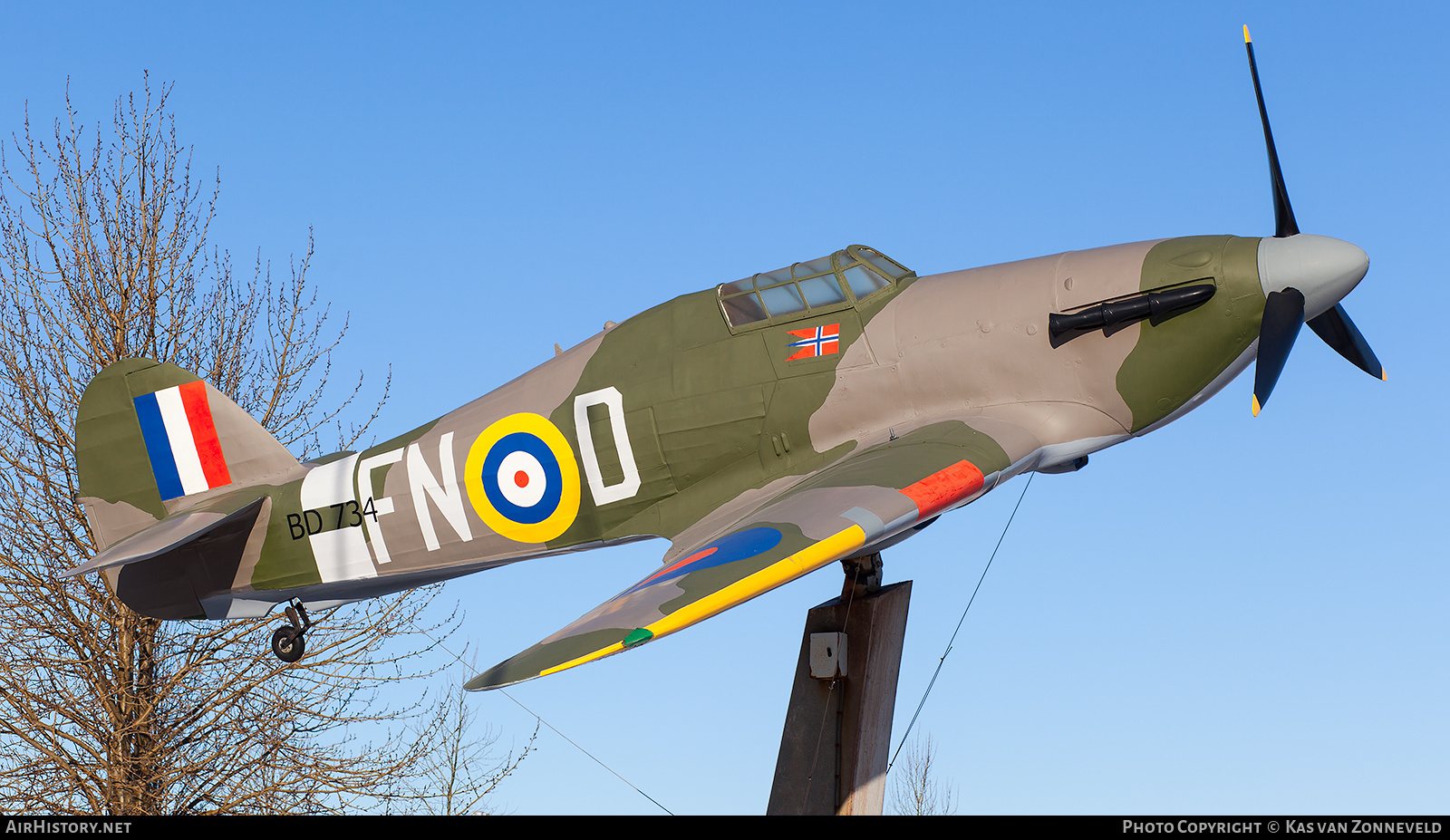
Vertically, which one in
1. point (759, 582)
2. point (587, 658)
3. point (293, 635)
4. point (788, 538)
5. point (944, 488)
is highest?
point (944, 488)

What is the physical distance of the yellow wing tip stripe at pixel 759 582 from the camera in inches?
Answer: 249

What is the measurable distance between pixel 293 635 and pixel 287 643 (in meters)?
0.08

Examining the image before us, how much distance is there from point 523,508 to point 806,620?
2.26 meters

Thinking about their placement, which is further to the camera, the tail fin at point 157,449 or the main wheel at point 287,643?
the tail fin at point 157,449

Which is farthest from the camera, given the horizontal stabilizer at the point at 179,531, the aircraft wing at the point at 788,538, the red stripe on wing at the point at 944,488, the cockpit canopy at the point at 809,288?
the horizontal stabilizer at the point at 179,531

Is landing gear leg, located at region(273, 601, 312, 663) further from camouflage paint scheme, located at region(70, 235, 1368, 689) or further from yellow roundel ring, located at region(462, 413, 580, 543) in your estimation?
yellow roundel ring, located at region(462, 413, 580, 543)

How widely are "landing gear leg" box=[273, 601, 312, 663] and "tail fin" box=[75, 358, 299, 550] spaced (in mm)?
1170

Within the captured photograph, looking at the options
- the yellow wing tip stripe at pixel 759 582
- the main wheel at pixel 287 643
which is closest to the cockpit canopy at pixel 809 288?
the yellow wing tip stripe at pixel 759 582

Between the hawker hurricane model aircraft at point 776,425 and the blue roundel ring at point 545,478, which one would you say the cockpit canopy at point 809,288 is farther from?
the blue roundel ring at point 545,478

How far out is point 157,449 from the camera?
35.4ft

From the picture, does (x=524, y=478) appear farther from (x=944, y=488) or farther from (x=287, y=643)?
(x=944, y=488)

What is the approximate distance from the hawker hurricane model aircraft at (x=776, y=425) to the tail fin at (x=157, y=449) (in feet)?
0.48

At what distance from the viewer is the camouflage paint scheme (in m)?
8.02

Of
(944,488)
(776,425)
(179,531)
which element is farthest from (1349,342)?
(179,531)
